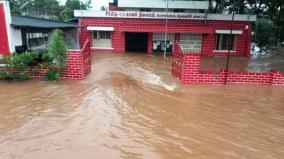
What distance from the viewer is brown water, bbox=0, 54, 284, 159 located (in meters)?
5.41

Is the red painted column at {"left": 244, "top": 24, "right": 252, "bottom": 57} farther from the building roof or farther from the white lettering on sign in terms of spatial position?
the building roof

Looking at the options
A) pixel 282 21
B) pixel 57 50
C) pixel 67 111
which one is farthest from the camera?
pixel 282 21

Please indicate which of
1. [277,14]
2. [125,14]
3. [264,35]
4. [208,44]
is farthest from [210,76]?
[264,35]

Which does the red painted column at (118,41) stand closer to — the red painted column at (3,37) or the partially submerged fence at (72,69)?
the red painted column at (3,37)

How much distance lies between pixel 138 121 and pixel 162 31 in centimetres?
1709

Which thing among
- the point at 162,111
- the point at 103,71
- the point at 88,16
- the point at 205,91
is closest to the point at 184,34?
the point at 88,16

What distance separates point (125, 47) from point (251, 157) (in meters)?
20.1

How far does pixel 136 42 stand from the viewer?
991 inches

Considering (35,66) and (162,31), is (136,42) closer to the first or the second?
(162,31)

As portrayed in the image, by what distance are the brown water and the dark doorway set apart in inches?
578

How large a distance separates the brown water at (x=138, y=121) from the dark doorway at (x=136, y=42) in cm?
1467

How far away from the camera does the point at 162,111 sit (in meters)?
7.61

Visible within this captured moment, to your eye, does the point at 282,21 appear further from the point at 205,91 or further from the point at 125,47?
the point at 205,91

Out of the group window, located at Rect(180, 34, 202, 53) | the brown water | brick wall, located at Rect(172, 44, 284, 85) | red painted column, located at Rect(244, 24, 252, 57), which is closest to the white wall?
window, located at Rect(180, 34, 202, 53)
